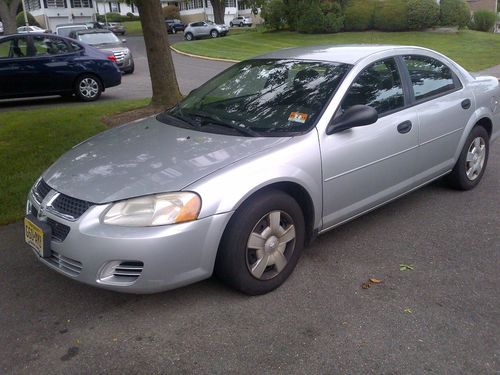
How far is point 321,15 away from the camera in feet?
86.7

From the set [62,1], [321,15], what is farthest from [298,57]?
[62,1]

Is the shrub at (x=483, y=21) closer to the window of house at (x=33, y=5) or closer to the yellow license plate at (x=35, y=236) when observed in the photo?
the yellow license plate at (x=35, y=236)

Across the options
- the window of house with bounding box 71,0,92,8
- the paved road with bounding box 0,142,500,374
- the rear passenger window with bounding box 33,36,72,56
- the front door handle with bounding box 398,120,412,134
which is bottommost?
the paved road with bounding box 0,142,500,374

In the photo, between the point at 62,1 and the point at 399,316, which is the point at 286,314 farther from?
the point at 62,1

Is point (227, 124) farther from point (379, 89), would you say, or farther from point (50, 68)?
point (50, 68)

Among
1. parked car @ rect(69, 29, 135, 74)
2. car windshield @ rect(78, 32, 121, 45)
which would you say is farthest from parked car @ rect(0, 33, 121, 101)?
car windshield @ rect(78, 32, 121, 45)

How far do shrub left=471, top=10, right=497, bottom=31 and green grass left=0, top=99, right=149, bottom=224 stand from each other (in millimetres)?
24163

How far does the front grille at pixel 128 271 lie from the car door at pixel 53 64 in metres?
8.58

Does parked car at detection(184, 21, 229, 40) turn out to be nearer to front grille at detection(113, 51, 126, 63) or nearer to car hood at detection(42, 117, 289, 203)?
front grille at detection(113, 51, 126, 63)

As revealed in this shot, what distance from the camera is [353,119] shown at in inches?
143

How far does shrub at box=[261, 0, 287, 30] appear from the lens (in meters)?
29.1

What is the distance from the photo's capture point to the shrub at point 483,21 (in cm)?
2780

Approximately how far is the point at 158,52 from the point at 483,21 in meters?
25.0

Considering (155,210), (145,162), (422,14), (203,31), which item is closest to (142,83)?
(145,162)
